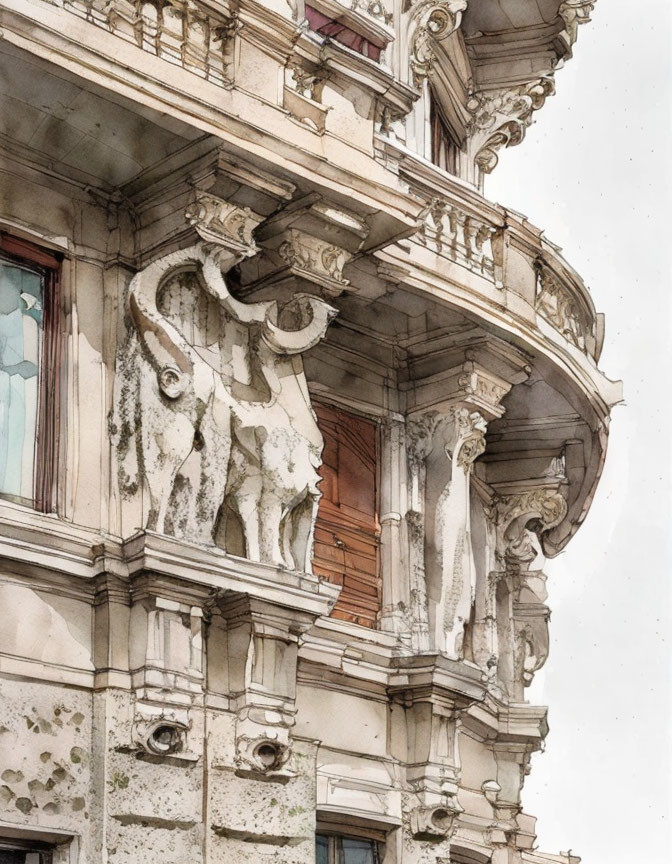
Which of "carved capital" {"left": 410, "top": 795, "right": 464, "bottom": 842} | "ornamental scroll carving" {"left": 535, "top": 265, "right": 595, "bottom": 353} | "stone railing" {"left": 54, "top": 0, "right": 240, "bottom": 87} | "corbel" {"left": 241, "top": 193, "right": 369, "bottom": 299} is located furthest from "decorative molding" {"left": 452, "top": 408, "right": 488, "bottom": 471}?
"stone railing" {"left": 54, "top": 0, "right": 240, "bottom": 87}

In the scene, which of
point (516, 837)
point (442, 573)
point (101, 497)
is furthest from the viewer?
point (516, 837)

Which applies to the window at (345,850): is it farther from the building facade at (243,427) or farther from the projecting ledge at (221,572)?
the projecting ledge at (221,572)

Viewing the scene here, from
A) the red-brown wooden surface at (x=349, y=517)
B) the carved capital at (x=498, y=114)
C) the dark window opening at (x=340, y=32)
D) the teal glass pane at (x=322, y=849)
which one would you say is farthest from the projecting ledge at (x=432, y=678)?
the carved capital at (x=498, y=114)

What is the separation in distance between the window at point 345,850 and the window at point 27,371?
3432mm

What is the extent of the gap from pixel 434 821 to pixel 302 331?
12.6ft

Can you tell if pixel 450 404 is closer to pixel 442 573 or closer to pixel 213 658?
pixel 442 573

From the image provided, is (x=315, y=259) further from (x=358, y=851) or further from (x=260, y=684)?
(x=358, y=851)

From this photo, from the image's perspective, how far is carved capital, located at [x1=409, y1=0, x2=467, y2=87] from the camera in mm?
18188

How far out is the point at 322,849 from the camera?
16.1 m

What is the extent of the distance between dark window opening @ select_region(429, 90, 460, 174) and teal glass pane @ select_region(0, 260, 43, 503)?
17.5 ft

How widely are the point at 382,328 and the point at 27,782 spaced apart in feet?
17.5

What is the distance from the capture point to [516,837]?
19.2 m

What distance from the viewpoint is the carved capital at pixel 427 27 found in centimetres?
1819

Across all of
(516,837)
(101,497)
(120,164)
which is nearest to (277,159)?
(120,164)
